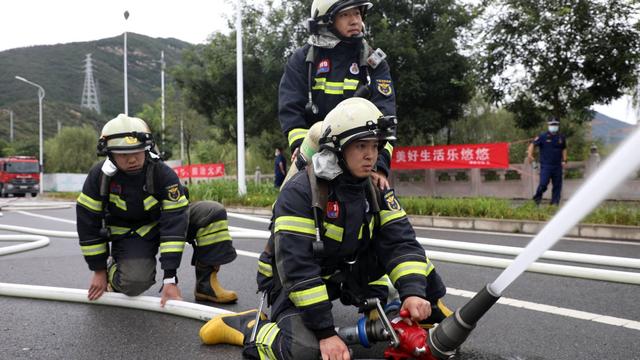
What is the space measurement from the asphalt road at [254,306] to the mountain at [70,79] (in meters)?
93.8

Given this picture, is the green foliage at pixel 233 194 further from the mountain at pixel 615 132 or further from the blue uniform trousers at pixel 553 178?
the mountain at pixel 615 132

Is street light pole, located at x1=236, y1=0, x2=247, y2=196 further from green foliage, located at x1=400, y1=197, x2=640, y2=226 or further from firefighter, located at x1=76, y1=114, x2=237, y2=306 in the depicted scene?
firefighter, located at x1=76, y1=114, x2=237, y2=306

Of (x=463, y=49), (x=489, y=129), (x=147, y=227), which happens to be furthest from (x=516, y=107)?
(x=147, y=227)

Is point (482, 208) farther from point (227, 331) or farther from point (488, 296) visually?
point (488, 296)

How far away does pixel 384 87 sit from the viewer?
3465mm

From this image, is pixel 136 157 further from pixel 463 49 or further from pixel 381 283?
pixel 463 49

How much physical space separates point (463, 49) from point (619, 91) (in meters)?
4.63

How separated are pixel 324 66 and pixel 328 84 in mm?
113

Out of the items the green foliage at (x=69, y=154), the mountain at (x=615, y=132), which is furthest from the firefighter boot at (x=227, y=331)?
the green foliage at (x=69, y=154)

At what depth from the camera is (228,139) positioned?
69.8 ft

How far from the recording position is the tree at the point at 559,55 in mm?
11133

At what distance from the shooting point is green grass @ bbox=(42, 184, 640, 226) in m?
7.70

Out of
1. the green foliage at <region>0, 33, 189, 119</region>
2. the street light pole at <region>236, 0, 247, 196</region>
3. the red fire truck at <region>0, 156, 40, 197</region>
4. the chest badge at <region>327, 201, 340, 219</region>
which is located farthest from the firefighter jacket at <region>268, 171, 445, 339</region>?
the green foliage at <region>0, 33, 189, 119</region>

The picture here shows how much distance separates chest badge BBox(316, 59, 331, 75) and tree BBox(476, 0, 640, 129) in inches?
355
